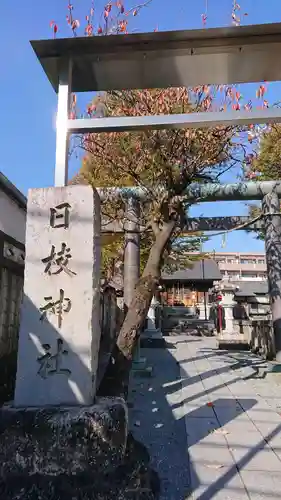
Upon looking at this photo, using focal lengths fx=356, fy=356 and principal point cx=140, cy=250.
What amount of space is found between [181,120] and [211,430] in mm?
4022

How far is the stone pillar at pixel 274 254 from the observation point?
895cm

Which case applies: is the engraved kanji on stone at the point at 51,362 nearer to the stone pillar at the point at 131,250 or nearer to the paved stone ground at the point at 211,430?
the paved stone ground at the point at 211,430

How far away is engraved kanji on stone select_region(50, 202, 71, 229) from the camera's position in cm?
369

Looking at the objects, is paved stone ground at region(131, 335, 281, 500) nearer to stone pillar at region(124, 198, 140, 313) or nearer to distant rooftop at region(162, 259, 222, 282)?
stone pillar at region(124, 198, 140, 313)

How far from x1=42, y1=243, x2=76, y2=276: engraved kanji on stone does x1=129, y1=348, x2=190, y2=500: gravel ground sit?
2.31 meters

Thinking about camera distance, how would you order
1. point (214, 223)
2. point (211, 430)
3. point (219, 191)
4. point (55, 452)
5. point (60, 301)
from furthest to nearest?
1. point (214, 223)
2. point (219, 191)
3. point (211, 430)
4. point (60, 301)
5. point (55, 452)

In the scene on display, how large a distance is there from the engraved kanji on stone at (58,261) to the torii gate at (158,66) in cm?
81

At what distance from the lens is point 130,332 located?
4.57 metres

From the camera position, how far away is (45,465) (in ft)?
10.1

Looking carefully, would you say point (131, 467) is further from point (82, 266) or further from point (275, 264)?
point (275, 264)

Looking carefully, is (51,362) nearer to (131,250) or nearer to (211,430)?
(211,430)

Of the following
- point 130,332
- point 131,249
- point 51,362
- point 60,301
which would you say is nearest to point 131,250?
point 131,249

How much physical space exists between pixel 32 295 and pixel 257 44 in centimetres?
369

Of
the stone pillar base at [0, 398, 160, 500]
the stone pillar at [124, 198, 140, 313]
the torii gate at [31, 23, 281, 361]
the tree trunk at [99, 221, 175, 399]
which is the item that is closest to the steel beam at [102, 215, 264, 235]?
the stone pillar at [124, 198, 140, 313]
